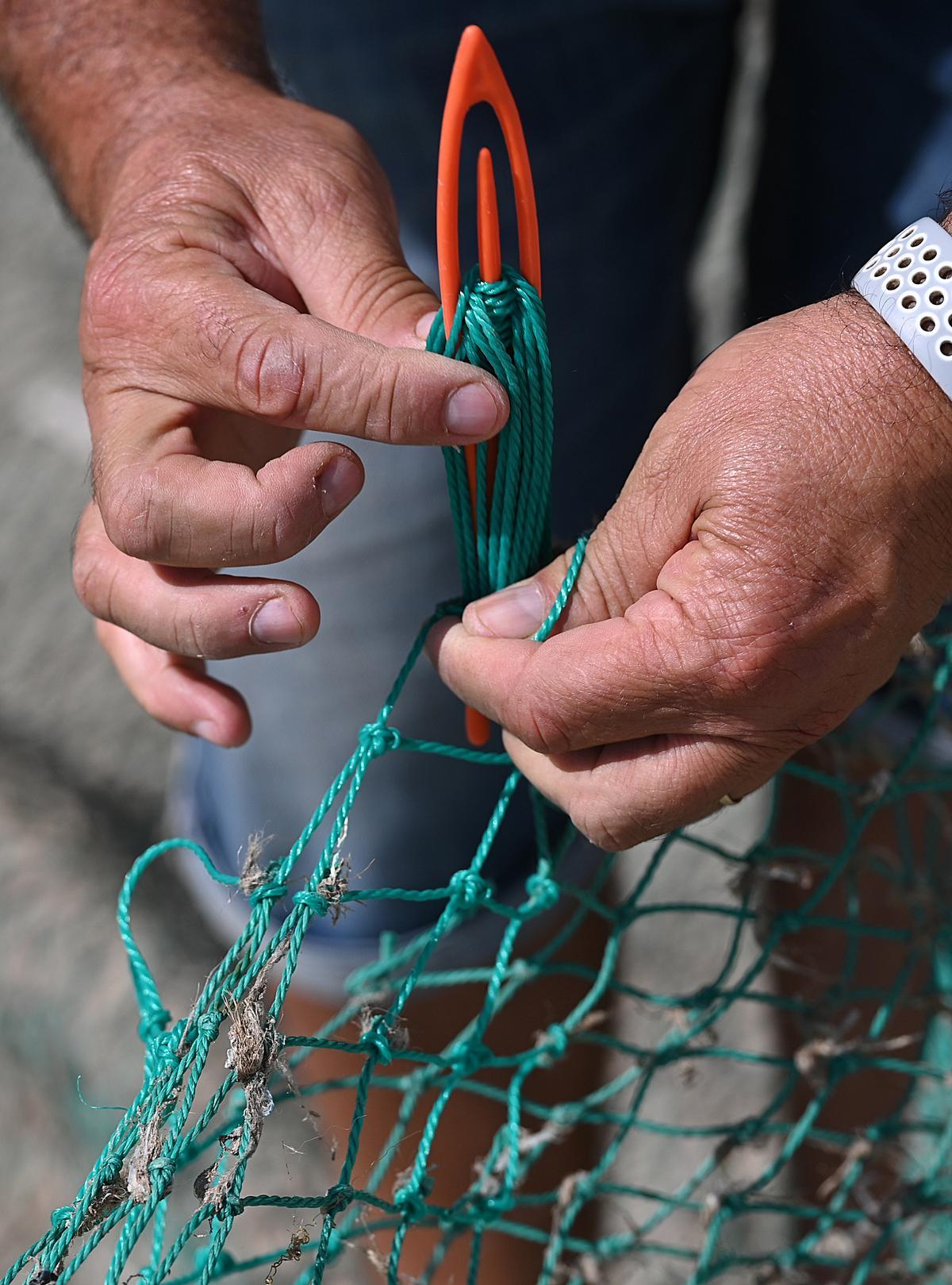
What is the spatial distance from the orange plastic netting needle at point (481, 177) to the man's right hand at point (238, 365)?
53 millimetres

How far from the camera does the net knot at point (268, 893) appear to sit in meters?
0.59

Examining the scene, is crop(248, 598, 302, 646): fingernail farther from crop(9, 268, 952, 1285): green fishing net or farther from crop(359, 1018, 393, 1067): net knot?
crop(359, 1018, 393, 1067): net knot

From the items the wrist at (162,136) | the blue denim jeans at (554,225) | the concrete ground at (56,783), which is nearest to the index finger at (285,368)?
the wrist at (162,136)

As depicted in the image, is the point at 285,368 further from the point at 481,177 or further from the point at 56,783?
the point at 56,783

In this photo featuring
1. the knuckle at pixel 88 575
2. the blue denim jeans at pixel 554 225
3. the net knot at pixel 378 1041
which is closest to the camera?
the net knot at pixel 378 1041

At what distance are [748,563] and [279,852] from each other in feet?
2.11

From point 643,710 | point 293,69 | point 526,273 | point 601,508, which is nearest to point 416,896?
point 643,710

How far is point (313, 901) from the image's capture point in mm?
586

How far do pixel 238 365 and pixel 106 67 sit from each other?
14.9 inches

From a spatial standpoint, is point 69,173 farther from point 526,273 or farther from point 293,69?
point 526,273

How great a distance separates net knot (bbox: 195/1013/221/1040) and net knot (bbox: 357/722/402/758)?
168mm

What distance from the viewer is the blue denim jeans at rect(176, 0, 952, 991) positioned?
954mm

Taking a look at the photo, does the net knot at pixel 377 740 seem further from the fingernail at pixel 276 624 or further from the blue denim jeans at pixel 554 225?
the blue denim jeans at pixel 554 225

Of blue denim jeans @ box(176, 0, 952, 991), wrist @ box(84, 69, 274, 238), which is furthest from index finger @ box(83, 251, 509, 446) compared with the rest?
blue denim jeans @ box(176, 0, 952, 991)
